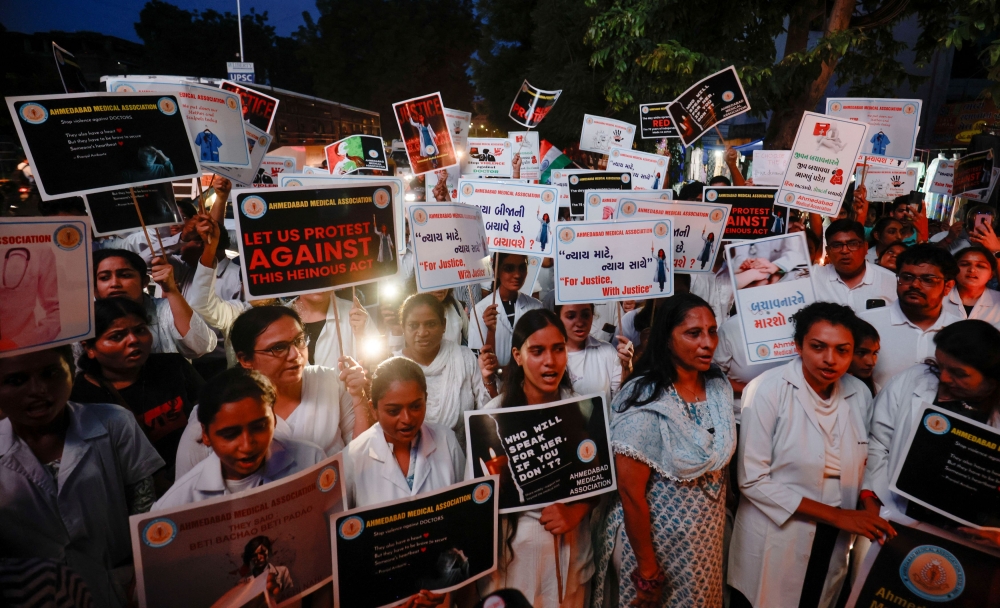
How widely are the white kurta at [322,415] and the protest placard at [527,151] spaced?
7245 millimetres

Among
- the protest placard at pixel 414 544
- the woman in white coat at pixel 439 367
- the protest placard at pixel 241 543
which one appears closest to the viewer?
the protest placard at pixel 241 543

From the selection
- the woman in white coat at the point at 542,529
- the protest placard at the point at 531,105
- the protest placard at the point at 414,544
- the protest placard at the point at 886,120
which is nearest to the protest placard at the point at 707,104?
the protest placard at the point at 886,120

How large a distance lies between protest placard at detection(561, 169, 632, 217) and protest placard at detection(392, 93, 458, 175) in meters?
1.51

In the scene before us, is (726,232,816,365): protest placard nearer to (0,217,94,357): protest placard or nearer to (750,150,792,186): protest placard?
(0,217,94,357): protest placard

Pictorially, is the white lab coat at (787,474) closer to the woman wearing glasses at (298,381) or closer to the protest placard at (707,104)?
the woman wearing glasses at (298,381)

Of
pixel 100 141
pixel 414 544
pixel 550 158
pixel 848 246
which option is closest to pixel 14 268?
pixel 100 141

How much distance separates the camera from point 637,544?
2.69 meters

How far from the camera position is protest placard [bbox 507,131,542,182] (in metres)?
9.96

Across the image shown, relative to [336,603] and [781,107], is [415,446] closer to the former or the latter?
[336,603]

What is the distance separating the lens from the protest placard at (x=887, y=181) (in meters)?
8.90

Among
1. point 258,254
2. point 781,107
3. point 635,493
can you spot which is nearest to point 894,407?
point 635,493

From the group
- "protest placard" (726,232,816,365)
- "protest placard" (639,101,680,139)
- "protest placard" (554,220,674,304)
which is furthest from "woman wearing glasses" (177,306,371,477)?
"protest placard" (639,101,680,139)

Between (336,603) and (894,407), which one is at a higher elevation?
(894,407)

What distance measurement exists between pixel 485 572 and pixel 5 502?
1.79m
